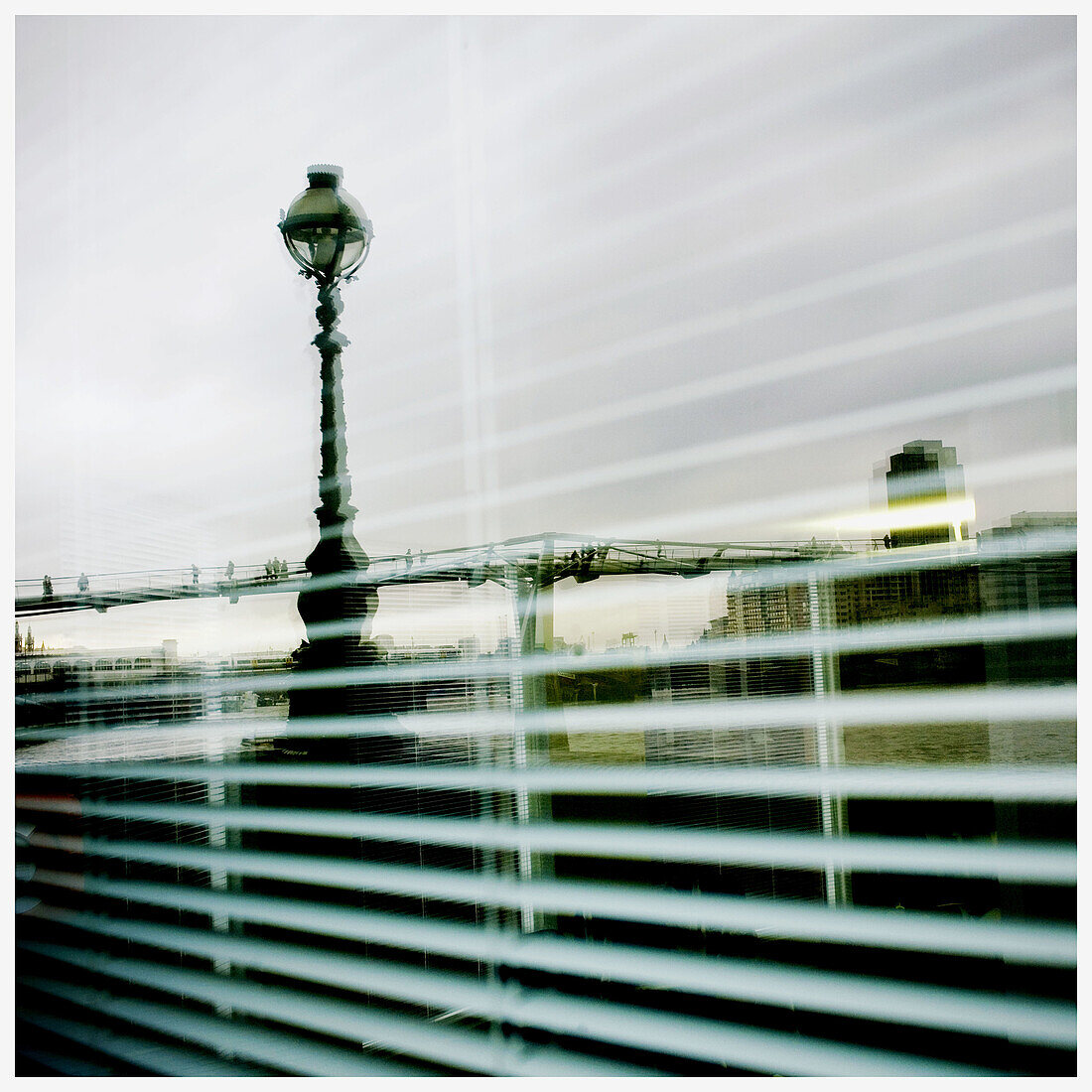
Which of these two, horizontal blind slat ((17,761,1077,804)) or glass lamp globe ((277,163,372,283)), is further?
glass lamp globe ((277,163,372,283))

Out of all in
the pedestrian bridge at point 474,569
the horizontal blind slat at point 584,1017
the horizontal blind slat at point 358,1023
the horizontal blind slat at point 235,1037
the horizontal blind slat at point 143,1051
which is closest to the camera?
the horizontal blind slat at point 584,1017

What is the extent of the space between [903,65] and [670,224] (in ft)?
1.47

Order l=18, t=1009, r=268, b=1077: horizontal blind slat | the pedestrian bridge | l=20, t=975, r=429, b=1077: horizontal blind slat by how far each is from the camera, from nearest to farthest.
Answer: the pedestrian bridge < l=20, t=975, r=429, b=1077: horizontal blind slat < l=18, t=1009, r=268, b=1077: horizontal blind slat

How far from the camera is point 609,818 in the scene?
4.79 feet

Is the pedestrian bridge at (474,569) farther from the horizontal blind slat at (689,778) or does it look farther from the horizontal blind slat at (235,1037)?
the horizontal blind slat at (235,1037)

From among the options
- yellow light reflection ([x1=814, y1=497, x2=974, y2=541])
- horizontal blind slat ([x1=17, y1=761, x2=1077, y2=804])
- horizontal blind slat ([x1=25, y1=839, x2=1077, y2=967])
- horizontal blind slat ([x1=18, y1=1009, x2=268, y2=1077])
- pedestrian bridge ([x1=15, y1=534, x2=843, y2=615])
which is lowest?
horizontal blind slat ([x1=18, y1=1009, x2=268, y2=1077])

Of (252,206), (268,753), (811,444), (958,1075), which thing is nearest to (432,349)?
(252,206)

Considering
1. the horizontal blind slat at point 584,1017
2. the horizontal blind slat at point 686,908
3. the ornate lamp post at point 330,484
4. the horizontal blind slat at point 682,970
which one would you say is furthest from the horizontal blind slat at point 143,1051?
the ornate lamp post at point 330,484

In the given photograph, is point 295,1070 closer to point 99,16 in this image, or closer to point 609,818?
point 609,818

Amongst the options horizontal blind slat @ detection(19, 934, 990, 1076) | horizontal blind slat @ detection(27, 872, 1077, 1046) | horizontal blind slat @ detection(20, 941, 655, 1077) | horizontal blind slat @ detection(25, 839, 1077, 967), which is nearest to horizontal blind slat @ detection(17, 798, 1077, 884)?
horizontal blind slat @ detection(25, 839, 1077, 967)

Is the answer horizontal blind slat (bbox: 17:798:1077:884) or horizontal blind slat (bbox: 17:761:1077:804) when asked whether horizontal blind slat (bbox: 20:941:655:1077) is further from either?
horizontal blind slat (bbox: 17:761:1077:804)

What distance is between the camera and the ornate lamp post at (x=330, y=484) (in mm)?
1942

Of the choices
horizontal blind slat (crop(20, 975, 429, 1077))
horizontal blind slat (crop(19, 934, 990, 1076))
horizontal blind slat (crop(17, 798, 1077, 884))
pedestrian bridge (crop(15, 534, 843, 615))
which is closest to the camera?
horizontal blind slat (crop(17, 798, 1077, 884))

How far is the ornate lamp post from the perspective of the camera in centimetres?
194
